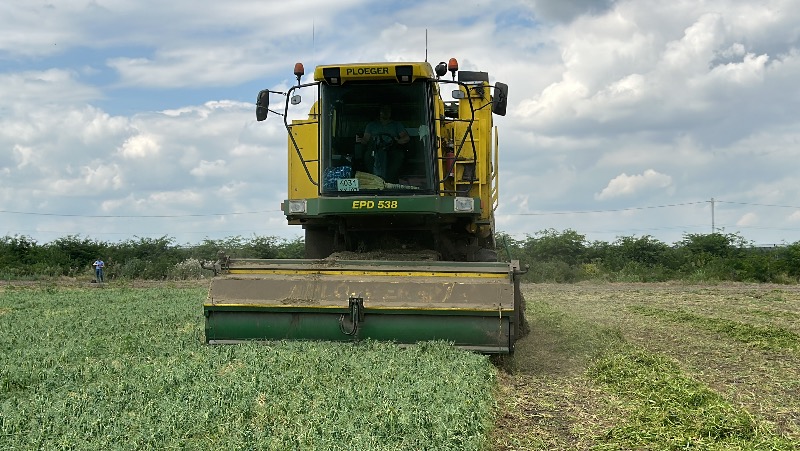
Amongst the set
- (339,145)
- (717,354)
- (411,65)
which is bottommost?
(717,354)

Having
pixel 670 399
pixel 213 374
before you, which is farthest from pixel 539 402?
pixel 213 374

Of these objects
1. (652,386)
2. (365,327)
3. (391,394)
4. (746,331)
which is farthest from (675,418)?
(746,331)

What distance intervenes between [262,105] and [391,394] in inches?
185

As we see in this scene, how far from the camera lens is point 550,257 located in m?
37.3

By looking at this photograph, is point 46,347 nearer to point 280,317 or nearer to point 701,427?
point 280,317

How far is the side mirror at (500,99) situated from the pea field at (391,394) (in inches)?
105

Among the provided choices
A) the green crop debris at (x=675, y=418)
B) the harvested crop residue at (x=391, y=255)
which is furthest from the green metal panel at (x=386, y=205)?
the green crop debris at (x=675, y=418)

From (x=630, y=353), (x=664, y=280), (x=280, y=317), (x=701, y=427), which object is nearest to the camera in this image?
(x=701, y=427)

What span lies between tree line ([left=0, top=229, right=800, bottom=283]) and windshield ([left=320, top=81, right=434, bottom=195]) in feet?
72.4

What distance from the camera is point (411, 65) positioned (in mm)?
9500

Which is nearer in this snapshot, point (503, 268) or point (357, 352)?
point (357, 352)

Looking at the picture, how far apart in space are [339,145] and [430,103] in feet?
3.76

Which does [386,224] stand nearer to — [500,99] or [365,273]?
[365,273]

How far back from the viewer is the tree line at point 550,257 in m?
31.0
